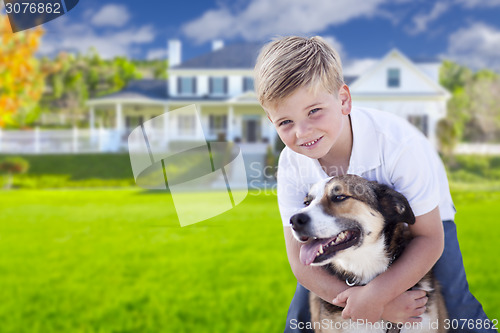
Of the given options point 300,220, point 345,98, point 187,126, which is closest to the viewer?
point 300,220

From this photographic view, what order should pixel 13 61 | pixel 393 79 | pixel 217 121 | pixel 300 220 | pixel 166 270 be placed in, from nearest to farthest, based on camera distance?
pixel 300 220, pixel 166 270, pixel 13 61, pixel 393 79, pixel 217 121

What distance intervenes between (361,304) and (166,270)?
2.75 meters

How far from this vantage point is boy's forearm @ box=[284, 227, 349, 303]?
3.84 feet

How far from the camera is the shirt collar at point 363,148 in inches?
44.5

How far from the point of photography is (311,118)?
42.3 inches

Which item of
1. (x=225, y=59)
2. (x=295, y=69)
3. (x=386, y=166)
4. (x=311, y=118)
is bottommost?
(x=225, y=59)

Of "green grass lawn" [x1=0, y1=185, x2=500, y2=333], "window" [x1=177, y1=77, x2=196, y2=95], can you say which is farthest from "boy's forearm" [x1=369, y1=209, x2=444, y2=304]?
"window" [x1=177, y1=77, x2=196, y2=95]

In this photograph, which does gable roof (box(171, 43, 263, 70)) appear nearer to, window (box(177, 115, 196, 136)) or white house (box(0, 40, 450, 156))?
white house (box(0, 40, 450, 156))

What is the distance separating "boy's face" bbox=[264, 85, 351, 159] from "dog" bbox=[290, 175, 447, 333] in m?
0.10

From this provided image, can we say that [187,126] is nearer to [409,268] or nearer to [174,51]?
[174,51]

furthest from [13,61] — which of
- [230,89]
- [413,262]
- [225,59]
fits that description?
[230,89]

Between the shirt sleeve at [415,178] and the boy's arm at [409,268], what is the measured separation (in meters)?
0.04

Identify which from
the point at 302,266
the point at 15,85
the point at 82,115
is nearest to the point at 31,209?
the point at 15,85

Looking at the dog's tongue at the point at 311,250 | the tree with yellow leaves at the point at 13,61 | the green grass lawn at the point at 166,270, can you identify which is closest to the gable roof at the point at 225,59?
the tree with yellow leaves at the point at 13,61
